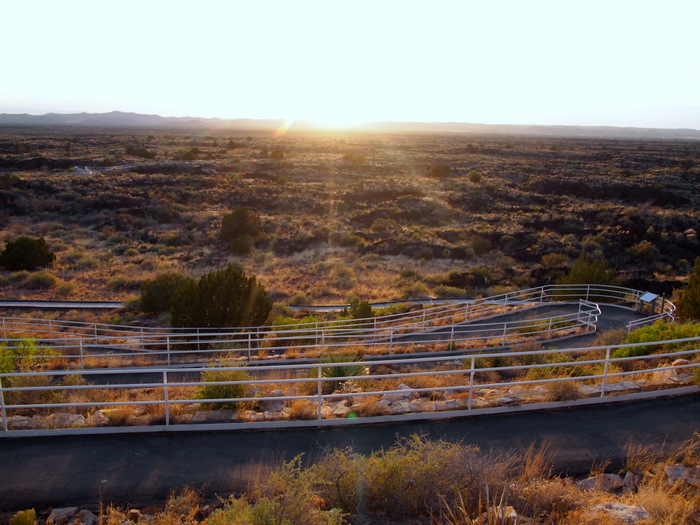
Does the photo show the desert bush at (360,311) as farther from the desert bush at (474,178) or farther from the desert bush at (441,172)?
the desert bush at (441,172)

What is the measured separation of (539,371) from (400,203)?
31736 millimetres

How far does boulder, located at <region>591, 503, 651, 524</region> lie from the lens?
13.2 feet

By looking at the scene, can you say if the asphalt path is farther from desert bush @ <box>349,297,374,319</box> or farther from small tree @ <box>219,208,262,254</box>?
small tree @ <box>219,208,262,254</box>

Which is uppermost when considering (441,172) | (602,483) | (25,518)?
(441,172)

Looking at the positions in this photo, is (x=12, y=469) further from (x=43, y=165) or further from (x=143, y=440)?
(x=43, y=165)

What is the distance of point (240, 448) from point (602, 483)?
3874 millimetres

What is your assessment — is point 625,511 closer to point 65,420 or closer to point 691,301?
point 65,420

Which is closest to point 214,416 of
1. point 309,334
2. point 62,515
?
point 62,515

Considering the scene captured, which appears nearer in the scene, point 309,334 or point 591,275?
point 309,334

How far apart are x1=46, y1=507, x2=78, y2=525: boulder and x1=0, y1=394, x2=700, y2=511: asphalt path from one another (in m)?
0.12

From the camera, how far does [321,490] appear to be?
14.6 feet

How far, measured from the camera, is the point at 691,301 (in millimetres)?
13383

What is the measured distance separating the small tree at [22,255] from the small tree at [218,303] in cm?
1191

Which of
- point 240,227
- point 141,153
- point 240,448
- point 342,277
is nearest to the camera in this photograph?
point 240,448
